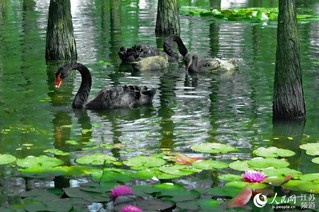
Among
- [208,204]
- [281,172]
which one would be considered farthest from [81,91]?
[208,204]

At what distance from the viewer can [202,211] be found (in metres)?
6.82

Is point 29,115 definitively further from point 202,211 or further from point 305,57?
point 305,57

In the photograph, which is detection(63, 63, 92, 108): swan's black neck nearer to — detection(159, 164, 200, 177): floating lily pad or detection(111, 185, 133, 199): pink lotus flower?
detection(159, 164, 200, 177): floating lily pad

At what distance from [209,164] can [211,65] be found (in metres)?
7.34

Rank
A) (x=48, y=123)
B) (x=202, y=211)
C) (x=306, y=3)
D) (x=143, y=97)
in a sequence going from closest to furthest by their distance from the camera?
(x=202, y=211)
(x=48, y=123)
(x=143, y=97)
(x=306, y=3)

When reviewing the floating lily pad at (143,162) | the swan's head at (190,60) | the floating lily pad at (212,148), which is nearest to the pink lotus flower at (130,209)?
the floating lily pad at (143,162)

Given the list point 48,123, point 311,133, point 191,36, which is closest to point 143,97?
point 48,123

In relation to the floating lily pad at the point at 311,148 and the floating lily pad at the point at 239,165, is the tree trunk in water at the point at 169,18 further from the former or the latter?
the floating lily pad at the point at 239,165

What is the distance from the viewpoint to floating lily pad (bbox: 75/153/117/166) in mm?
8648

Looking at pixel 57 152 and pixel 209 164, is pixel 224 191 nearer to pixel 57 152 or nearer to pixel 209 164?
pixel 209 164

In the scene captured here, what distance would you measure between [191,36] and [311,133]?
38.9ft

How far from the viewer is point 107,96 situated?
39.3ft

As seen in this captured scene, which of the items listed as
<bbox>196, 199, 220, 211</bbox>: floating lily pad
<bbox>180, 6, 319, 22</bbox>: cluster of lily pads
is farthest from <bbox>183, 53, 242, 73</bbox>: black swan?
<bbox>180, 6, 319, 22</bbox>: cluster of lily pads

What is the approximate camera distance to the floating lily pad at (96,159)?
8648 mm
